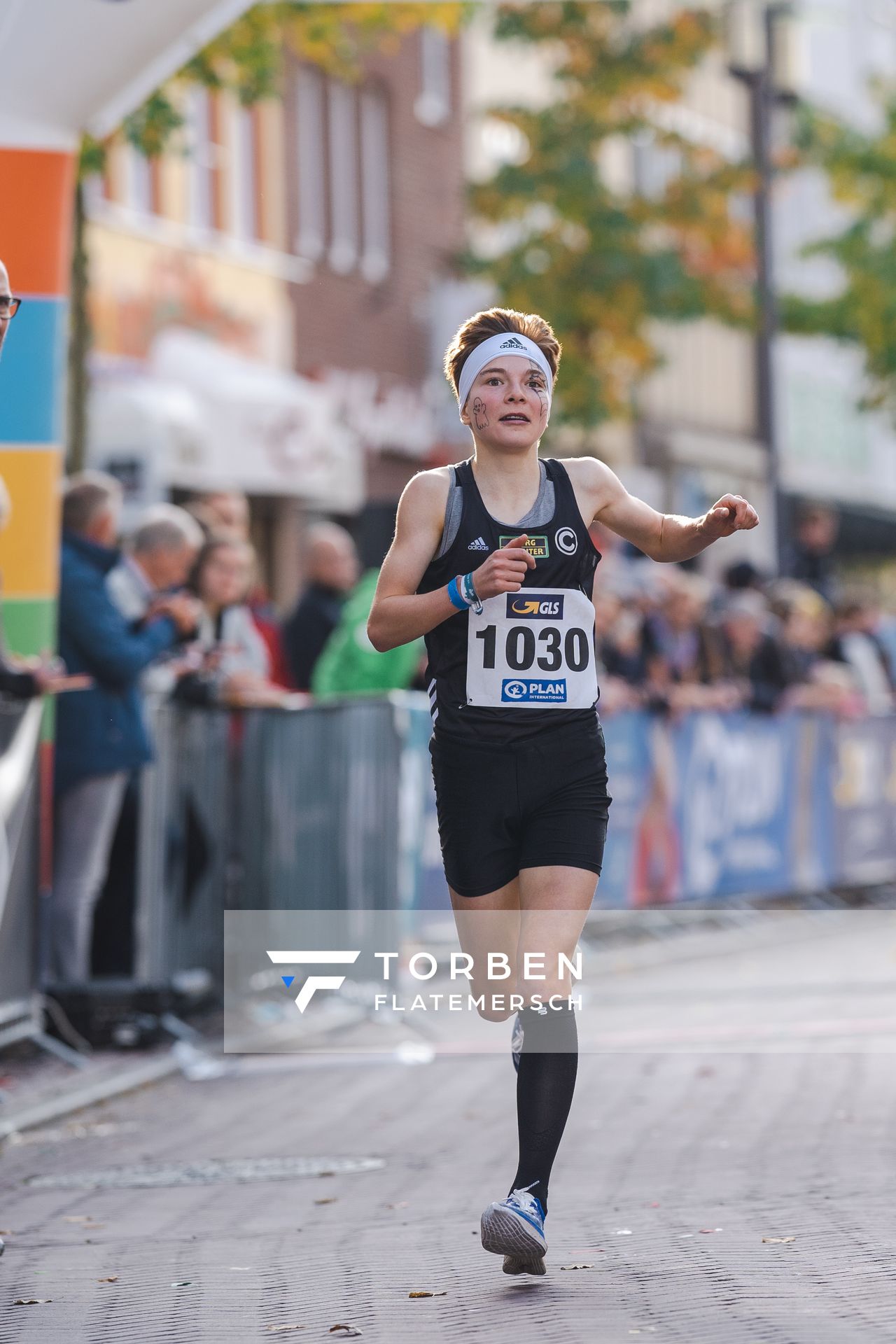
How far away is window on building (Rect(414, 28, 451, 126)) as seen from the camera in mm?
28984

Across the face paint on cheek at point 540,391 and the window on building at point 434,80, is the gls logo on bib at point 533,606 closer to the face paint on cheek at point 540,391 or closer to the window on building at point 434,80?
the face paint on cheek at point 540,391

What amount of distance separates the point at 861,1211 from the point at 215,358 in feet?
61.1

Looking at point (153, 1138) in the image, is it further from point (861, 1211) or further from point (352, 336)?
point (352, 336)

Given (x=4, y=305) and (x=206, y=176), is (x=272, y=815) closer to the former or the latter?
(x=4, y=305)

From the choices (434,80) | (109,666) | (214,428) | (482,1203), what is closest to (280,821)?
(109,666)

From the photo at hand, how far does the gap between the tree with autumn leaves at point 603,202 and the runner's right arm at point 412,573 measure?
718 inches

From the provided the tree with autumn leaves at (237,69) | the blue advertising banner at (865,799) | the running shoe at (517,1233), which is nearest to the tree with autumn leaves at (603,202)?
the tree with autumn leaves at (237,69)

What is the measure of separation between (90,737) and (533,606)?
15.3 ft

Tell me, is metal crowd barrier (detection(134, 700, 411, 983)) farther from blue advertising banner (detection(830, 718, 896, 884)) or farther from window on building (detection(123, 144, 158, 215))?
window on building (detection(123, 144, 158, 215))

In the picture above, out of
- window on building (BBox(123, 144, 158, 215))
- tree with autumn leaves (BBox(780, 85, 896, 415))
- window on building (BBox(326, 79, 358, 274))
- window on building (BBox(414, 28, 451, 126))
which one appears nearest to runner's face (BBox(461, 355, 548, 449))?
window on building (BBox(123, 144, 158, 215))

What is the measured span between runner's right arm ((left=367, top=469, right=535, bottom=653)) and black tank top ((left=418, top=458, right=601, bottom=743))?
0.06m

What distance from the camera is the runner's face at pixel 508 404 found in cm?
589

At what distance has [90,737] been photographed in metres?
10.2

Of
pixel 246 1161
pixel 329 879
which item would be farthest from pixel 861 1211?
pixel 329 879
